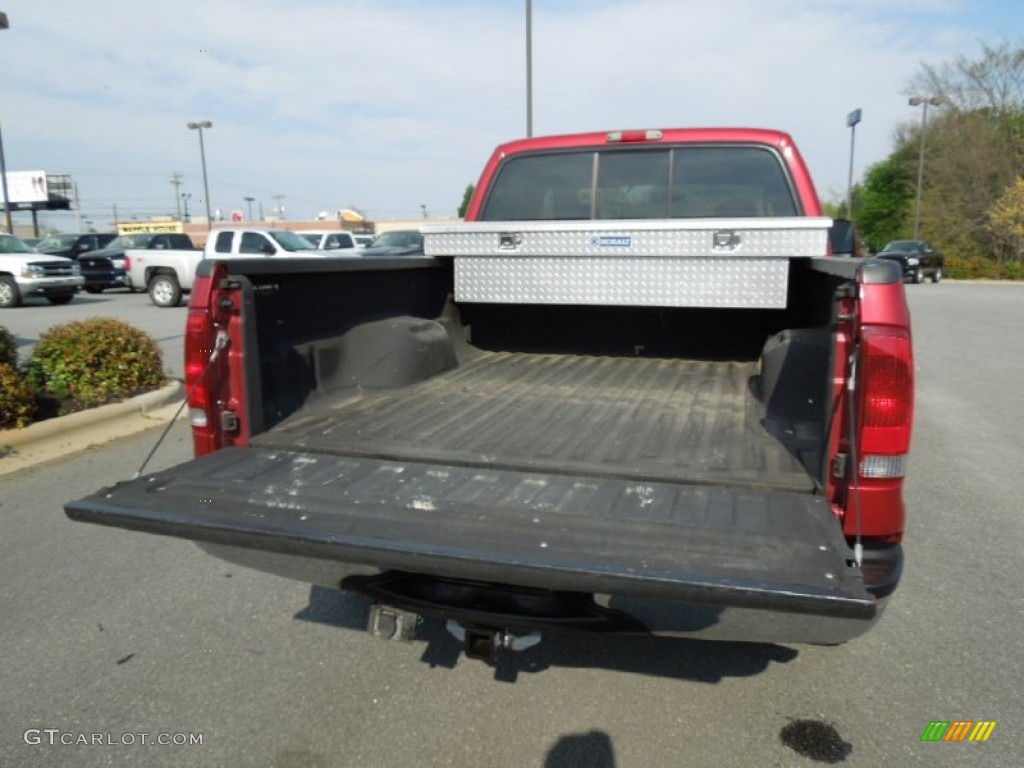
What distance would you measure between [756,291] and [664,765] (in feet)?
A: 7.67

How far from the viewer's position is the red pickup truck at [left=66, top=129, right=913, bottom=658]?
2068mm

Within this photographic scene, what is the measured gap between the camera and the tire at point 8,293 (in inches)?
736

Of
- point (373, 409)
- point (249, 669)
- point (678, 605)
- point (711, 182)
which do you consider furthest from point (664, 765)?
point (711, 182)

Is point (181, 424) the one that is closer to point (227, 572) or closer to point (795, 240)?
point (227, 572)

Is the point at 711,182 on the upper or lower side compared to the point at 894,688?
upper

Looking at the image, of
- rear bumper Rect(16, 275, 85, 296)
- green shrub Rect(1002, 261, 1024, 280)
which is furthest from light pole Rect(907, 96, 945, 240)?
rear bumper Rect(16, 275, 85, 296)

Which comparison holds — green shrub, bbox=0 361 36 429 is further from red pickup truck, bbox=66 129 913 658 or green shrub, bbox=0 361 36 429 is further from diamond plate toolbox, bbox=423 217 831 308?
diamond plate toolbox, bbox=423 217 831 308

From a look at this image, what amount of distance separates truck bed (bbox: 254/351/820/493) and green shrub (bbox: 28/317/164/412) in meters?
4.27

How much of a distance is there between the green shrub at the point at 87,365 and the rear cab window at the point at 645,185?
4169 mm

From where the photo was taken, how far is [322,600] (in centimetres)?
363

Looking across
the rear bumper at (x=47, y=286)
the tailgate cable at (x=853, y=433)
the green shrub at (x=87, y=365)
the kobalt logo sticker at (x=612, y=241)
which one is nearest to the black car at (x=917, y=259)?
the rear bumper at (x=47, y=286)

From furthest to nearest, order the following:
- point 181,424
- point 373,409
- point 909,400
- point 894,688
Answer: point 181,424
point 373,409
point 894,688
point 909,400

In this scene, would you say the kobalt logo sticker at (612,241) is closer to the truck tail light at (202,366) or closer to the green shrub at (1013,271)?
the truck tail light at (202,366)

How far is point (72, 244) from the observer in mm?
26656
